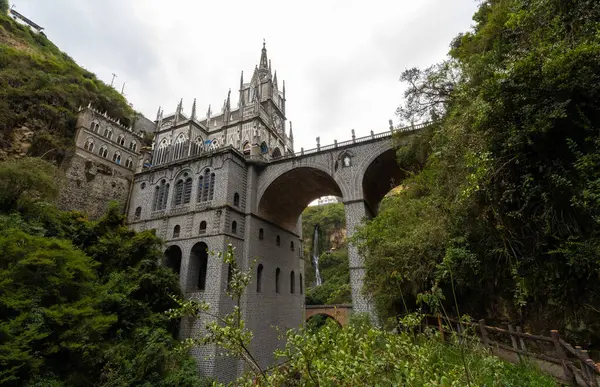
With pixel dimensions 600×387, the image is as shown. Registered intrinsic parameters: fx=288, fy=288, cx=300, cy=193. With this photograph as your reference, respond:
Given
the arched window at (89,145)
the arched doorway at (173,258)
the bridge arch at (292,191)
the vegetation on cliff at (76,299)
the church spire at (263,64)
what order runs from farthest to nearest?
the church spire at (263,64), the arched window at (89,145), the bridge arch at (292,191), the arched doorway at (173,258), the vegetation on cliff at (76,299)

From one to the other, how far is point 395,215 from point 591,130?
21.7 ft

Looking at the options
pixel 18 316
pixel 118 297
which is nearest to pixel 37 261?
pixel 18 316

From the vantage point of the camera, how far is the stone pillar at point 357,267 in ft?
43.4

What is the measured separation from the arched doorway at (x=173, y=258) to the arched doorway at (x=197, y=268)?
157 cm

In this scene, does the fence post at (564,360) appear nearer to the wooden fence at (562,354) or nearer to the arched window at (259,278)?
the wooden fence at (562,354)

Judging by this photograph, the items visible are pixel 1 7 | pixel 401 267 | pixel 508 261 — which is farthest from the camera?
pixel 1 7

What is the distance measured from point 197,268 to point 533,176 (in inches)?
686

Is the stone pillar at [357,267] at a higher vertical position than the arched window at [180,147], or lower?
lower

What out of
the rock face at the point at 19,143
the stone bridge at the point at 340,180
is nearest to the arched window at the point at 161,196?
the stone bridge at the point at 340,180

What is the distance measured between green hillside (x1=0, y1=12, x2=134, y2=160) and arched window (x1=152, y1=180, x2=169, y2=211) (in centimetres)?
803

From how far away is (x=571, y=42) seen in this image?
527cm

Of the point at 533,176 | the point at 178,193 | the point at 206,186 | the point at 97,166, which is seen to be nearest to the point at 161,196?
the point at 178,193

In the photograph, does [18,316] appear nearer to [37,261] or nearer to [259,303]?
[37,261]

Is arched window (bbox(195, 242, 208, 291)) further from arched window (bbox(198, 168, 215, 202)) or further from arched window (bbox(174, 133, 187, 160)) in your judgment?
arched window (bbox(174, 133, 187, 160))
